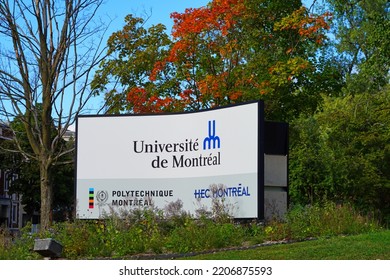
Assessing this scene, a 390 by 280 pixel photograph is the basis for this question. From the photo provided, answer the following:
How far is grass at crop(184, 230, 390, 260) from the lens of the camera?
13.2 meters

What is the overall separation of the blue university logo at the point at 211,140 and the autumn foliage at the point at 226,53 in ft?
22.4

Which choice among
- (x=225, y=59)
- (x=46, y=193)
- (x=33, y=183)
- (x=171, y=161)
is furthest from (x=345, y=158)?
(x=33, y=183)

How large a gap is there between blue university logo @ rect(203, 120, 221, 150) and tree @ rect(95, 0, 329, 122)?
6838 millimetres

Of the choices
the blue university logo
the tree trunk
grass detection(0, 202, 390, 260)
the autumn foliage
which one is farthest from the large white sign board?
the autumn foliage

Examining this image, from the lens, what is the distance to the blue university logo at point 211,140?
62.4ft

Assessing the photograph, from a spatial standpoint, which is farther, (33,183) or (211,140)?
(33,183)

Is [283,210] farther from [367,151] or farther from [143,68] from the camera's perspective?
[367,151]

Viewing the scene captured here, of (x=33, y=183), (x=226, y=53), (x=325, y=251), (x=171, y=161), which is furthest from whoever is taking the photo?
(x=33, y=183)

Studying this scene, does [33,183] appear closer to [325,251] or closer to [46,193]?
[46,193]

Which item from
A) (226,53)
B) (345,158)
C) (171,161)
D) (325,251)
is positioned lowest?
(325,251)

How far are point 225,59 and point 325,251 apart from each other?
49.7 feet

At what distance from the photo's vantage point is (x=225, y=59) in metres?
27.9

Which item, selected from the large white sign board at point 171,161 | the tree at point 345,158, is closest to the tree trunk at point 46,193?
the large white sign board at point 171,161

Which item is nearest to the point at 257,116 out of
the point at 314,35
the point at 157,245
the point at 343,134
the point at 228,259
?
the point at 157,245
